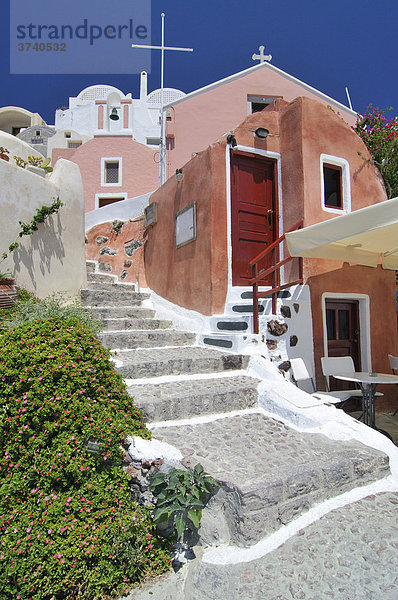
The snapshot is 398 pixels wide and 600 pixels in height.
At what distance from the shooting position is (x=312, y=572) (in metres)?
1.91

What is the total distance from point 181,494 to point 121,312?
426 cm

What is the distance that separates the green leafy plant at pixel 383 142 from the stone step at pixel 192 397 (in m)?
5.48

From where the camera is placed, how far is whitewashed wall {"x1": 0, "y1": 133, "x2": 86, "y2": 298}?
539cm

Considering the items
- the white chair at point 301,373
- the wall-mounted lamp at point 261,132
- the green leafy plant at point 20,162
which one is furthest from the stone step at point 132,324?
the wall-mounted lamp at point 261,132

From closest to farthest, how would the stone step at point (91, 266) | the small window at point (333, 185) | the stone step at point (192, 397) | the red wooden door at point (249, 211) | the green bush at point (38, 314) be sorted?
the stone step at point (192, 397) < the green bush at point (38, 314) < the red wooden door at point (249, 211) < the small window at point (333, 185) < the stone step at point (91, 266)

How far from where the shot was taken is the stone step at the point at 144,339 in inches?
194

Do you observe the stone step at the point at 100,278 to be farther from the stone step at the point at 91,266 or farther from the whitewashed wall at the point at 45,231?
the whitewashed wall at the point at 45,231

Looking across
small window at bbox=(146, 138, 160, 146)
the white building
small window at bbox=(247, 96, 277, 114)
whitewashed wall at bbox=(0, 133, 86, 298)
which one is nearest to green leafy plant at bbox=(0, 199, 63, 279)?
whitewashed wall at bbox=(0, 133, 86, 298)

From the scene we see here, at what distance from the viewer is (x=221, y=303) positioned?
5613 mm

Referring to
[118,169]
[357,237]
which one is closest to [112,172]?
[118,169]

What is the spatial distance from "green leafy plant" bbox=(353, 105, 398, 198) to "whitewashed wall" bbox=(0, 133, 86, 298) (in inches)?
221

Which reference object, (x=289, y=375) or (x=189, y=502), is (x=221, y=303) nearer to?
(x=289, y=375)

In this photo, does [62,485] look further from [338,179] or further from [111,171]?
[111,171]

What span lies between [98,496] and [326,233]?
373cm
